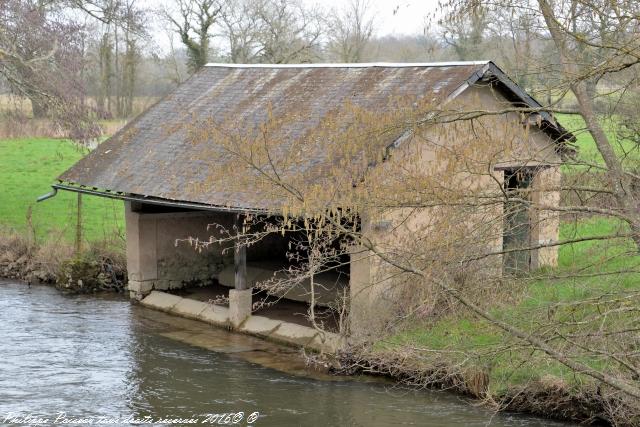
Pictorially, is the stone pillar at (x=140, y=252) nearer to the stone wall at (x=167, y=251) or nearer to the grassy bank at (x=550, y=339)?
the stone wall at (x=167, y=251)

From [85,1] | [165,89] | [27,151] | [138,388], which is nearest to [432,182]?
[138,388]

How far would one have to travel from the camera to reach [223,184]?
46.0 feet

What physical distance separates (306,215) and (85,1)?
1664cm

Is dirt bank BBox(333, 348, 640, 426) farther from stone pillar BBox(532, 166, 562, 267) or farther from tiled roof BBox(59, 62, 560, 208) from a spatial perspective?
tiled roof BBox(59, 62, 560, 208)

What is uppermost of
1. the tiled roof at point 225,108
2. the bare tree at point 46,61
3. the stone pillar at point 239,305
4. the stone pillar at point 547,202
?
the bare tree at point 46,61

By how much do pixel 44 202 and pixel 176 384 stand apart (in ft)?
49.9

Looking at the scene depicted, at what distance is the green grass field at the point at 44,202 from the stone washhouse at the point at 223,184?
229 cm

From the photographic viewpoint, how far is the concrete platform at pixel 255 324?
44.1 feet

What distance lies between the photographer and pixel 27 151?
33094mm

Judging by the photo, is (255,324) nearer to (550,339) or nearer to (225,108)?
(225,108)

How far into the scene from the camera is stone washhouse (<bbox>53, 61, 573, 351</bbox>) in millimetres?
14094

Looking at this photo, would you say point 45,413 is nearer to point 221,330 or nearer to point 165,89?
point 221,330

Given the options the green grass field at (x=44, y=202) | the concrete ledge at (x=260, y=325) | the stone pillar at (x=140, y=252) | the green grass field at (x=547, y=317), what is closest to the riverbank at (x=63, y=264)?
the green grass field at (x=44, y=202)

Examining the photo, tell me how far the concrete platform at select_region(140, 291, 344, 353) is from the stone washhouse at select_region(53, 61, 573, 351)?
0.02 meters
